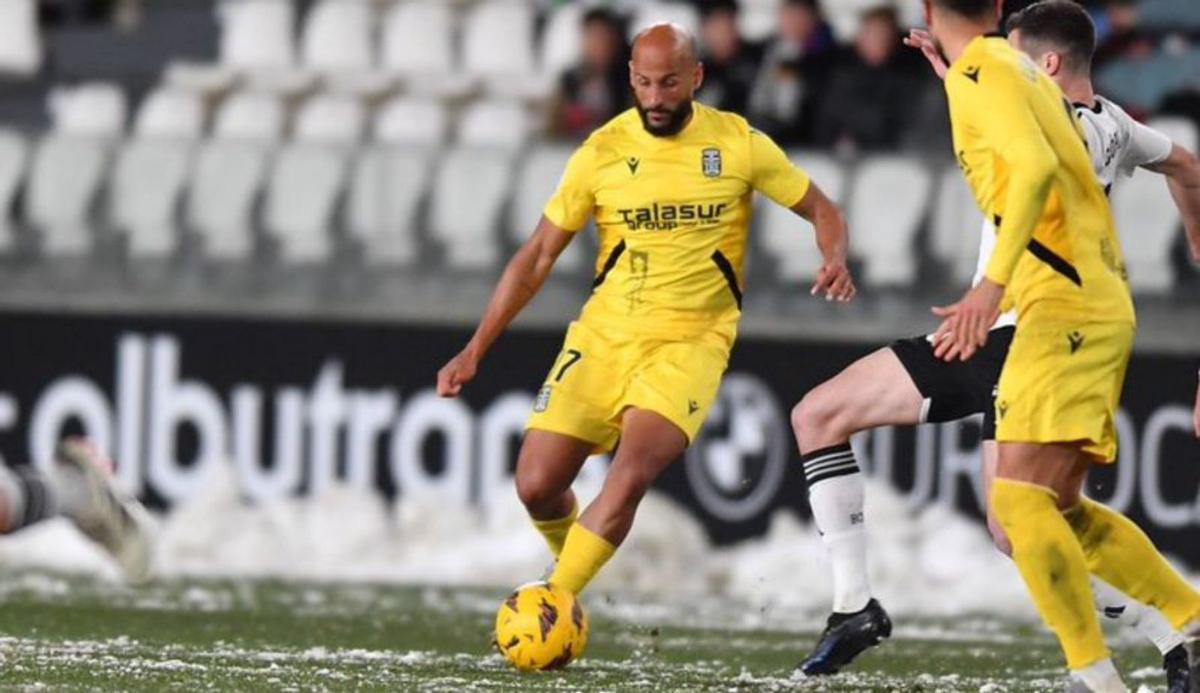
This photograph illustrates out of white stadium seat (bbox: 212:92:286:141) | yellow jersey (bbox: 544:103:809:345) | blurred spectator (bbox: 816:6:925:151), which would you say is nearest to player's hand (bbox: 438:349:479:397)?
yellow jersey (bbox: 544:103:809:345)

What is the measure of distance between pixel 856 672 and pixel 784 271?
5.61 metres

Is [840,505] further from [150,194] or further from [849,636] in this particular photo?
[150,194]

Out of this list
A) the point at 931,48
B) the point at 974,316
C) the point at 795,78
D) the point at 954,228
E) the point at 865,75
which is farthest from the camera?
the point at 795,78

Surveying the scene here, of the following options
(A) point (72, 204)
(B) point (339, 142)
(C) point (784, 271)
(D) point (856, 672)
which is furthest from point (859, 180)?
(D) point (856, 672)

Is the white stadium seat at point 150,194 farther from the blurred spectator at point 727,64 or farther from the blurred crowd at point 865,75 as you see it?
the blurred spectator at point 727,64

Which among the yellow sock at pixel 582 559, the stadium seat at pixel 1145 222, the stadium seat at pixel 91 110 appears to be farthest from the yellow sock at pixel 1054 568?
the stadium seat at pixel 91 110

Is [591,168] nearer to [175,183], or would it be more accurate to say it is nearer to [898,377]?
[898,377]

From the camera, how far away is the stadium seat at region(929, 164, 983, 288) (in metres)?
15.3

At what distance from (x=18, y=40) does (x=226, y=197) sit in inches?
112

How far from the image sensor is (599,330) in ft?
34.5

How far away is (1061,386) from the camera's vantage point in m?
8.25

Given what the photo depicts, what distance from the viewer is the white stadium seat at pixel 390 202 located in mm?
16562

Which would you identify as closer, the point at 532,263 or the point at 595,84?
the point at 532,263

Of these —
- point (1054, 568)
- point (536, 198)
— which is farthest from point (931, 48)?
point (536, 198)
